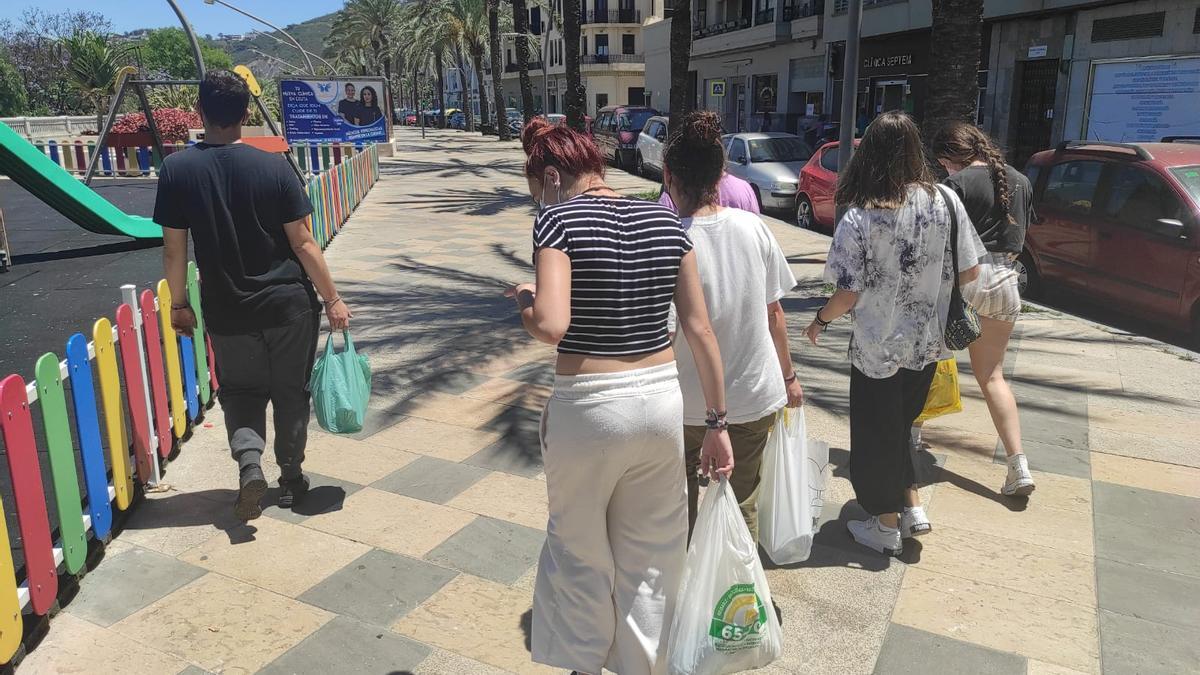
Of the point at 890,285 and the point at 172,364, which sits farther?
the point at 172,364

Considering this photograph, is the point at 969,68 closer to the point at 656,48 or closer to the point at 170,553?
the point at 170,553

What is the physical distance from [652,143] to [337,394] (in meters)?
18.0

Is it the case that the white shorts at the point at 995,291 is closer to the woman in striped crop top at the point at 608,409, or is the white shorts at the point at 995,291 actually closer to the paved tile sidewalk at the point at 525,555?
the paved tile sidewalk at the point at 525,555

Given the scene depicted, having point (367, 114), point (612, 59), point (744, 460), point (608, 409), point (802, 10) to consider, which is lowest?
point (744, 460)

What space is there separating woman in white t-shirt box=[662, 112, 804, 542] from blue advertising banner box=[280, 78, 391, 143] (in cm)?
2214

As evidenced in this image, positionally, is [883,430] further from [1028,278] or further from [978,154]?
[1028,278]

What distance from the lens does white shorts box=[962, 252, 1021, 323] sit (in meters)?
4.00

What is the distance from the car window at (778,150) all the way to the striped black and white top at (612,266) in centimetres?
1399

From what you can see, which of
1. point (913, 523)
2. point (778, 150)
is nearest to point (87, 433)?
point (913, 523)

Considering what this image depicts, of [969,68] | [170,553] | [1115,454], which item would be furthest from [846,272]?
[969,68]

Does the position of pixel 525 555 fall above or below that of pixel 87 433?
below

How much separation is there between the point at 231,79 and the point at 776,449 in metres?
2.57

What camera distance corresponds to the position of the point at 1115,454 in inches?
184

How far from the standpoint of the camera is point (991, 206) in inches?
155
